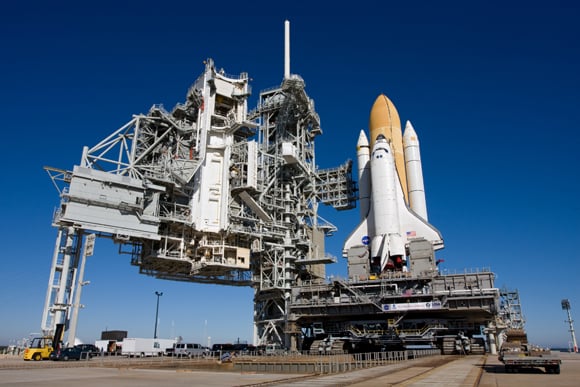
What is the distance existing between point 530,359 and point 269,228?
36.6m

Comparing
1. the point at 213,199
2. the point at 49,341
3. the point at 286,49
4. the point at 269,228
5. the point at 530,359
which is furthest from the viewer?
the point at 286,49

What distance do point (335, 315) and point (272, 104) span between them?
99.4 feet

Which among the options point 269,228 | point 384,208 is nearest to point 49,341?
point 269,228

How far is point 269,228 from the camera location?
53938mm

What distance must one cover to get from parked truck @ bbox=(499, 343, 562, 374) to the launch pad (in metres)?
20.3

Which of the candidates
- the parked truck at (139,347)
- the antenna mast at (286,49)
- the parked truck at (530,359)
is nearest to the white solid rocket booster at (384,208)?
the antenna mast at (286,49)

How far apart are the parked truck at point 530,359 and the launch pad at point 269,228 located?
20.3 meters

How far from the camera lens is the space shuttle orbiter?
47.9 m

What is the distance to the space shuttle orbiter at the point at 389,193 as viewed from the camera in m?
47.9

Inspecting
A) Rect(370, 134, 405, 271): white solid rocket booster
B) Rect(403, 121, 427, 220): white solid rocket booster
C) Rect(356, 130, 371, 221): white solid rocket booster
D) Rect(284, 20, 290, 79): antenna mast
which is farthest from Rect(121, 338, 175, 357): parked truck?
Rect(284, 20, 290, 79): antenna mast

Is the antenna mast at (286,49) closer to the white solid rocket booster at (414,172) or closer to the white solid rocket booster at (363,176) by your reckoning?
the white solid rocket booster at (363,176)

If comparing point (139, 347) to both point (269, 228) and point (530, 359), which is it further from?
point (530, 359)

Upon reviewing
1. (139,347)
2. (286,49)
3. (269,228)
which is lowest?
(139,347)

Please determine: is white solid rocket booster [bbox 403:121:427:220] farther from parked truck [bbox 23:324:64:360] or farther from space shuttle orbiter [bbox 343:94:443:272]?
parked truck [bbox 23:324:64:360]
